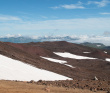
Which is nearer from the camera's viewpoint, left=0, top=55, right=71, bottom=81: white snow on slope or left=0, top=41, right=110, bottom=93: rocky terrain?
left=0, top=41, right=110, bottom=93: rocky terrain

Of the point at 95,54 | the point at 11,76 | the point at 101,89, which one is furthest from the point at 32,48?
the point at 101,89

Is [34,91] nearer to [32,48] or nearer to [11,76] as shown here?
[11,76]

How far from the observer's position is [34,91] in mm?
10711

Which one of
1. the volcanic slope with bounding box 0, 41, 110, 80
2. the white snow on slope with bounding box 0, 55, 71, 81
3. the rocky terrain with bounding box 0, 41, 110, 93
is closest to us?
the rocky terrain with bounding box 0, 41, 110, 93

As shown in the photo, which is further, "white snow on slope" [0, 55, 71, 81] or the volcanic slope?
the volcanic slope

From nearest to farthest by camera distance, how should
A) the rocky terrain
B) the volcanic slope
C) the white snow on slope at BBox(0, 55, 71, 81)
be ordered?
the rocky terrain
the white snow on slope at BBox(0, 55, 71, 81)
the volcanic slope

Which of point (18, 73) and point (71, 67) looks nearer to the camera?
point (18, 73)

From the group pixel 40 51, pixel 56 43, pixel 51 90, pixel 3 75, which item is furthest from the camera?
pixel 56 43

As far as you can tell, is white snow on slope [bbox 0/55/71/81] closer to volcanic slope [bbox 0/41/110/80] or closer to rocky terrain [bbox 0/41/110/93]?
rocky terrain [bbox 0/41/110/93]

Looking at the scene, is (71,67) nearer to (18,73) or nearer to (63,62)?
(63,62)

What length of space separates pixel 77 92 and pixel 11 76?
31.5 feet

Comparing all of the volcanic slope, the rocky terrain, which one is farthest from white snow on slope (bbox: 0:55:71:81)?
the volcanic slope

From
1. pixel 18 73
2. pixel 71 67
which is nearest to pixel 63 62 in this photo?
pixel 71 67

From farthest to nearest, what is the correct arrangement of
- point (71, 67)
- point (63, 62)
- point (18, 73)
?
point (63, 62)
point (71, 67)
point (18, 73)
